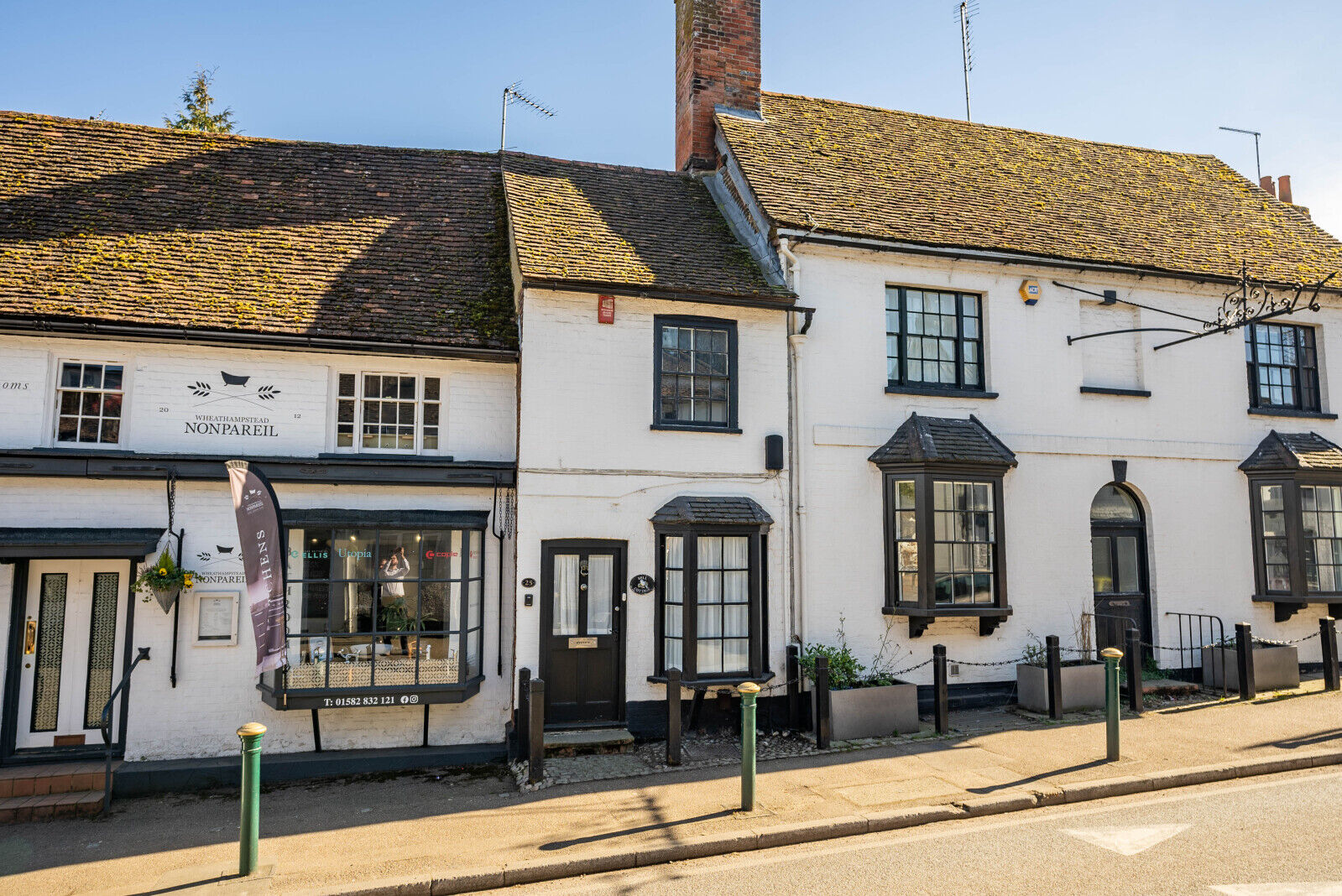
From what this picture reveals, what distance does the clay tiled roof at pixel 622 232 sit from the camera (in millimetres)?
11180

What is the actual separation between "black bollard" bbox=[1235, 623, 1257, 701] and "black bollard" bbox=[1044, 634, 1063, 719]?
2.88 meters

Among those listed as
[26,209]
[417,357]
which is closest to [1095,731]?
[417,357]

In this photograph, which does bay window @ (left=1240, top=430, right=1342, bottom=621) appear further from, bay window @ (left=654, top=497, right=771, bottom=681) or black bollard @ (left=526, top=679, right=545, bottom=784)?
black bollard @ (left=526, top=679, right=545, bottom=784)

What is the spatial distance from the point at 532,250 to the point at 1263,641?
12350 mm

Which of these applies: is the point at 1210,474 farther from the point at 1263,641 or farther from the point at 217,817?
the point at 217,817

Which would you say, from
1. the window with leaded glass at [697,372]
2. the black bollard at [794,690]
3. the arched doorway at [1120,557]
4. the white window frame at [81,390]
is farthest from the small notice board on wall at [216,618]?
the arched doorway at [1120,557]

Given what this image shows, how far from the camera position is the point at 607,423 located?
11.0 meters

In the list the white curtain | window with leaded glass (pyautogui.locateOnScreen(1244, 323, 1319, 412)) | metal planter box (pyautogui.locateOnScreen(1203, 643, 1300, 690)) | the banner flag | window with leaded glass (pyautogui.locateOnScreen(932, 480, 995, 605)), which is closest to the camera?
the banner flag

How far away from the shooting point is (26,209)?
1183cm

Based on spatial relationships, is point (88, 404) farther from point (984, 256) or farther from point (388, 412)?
point (984, 256)

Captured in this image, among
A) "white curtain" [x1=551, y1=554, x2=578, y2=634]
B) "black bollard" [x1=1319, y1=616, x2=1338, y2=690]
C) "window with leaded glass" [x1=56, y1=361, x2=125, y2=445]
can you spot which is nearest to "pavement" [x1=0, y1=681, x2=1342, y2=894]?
"white curtain" [x1=551, y1=554, x2=578, y2=634]

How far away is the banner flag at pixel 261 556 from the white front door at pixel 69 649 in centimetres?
251

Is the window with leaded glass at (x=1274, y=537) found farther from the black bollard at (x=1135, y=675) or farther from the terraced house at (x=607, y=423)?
the black bollard at (x=1135, y=675)

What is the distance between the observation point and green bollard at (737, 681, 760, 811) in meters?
7.97
